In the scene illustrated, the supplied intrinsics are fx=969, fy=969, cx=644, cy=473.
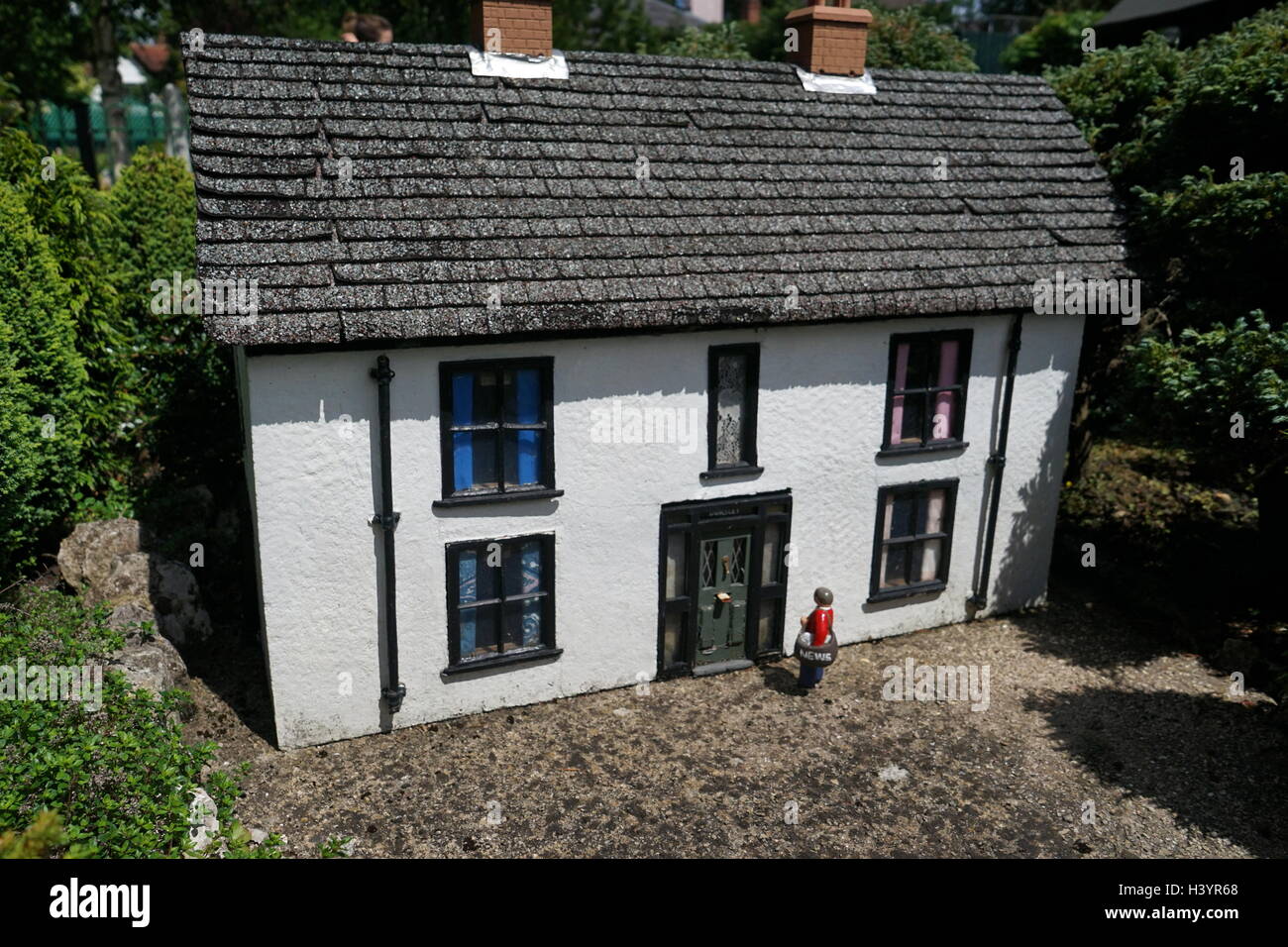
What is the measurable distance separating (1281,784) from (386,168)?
35.9 feet

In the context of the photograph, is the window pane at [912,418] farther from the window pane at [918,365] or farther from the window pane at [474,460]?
the window pane at [474,460]

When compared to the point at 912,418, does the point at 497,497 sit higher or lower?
lower

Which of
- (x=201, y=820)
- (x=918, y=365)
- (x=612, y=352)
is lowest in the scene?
(x=201, y=820)

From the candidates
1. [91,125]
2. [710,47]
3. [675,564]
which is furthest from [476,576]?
[91,125]

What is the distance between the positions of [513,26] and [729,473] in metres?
5.85

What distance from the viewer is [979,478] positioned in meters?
12.3

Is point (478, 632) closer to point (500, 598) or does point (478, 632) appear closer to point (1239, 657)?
point (500, 598)

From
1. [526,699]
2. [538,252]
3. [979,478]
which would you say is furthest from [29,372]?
[979,478]

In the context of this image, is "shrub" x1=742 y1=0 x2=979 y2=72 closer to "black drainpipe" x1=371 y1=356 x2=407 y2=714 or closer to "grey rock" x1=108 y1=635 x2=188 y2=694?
"black drainpipe" x1=371 y1=356 x2=407 y2=714

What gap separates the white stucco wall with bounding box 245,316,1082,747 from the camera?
30.6 feet

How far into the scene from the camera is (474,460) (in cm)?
997

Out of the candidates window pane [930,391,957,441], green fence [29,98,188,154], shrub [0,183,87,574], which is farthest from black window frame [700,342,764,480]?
green fence [29,98,188,154]
